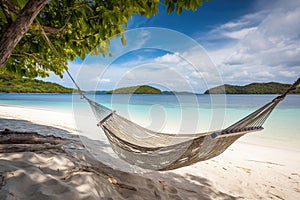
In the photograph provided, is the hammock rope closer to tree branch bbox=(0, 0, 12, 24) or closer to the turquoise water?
tree branch bbox=(0, 0, 12, 24)

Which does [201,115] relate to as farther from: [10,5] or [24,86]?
[24,86]

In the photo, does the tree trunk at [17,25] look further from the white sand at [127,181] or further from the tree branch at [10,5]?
the white sand at [127,181]

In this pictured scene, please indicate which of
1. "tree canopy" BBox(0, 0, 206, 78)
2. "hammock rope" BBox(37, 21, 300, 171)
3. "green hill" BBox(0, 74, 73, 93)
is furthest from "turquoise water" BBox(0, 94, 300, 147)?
"green hill" BBox(0, 74, 73, 93)

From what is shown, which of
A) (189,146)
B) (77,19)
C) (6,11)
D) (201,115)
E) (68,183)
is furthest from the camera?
(201,115)

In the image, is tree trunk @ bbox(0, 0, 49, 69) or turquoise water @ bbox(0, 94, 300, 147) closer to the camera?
tree trunk @ bbox(0, 0, 49, 69)

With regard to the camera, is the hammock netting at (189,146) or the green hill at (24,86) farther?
the green hill at (24,86)

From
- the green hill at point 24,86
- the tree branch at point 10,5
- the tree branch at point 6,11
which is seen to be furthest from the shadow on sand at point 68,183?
the green hill at point 24,86

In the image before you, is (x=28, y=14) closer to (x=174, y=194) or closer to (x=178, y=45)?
(x=174, y=194)

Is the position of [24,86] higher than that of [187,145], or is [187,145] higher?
[24,86]

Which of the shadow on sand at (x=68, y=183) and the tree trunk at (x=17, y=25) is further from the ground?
the tree trunk at (x=17, y=25)

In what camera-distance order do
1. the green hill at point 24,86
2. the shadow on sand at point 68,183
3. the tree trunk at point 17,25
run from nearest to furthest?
the shadow on sand at point 68,183, the tree trunk at point 17,25, the green hill at point 24,86

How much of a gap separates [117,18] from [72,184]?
40.6 inches

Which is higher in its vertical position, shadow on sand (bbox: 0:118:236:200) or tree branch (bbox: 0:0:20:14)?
tree branch (bbox: 0:0:20:14)

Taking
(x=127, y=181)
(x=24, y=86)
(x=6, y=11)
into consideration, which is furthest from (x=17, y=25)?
(x=24, y=86)
